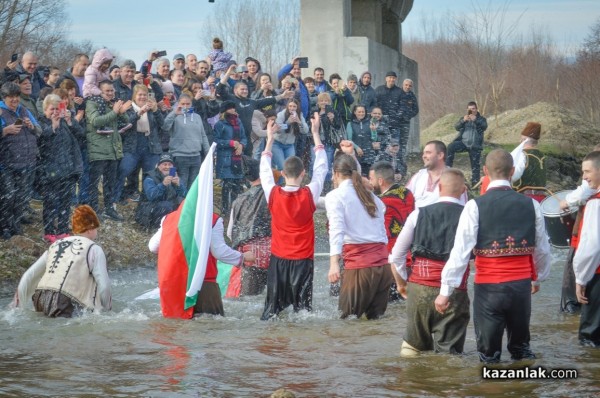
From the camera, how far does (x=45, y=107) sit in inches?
564

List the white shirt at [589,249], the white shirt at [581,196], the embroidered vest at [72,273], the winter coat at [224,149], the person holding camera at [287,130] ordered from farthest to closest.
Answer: the person holding camera at [287,130] < the winter coat at [224,149] < the embroidered vest at [72,273] < the white shirt at [581,196] < the white shirt at [589,249]

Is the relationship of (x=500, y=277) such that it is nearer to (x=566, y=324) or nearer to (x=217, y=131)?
(x=566, y=324)

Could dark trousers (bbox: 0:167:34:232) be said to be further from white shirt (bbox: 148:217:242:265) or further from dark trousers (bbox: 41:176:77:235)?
white shirt (bbox: 148:217:242:265)

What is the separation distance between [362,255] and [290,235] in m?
0.77

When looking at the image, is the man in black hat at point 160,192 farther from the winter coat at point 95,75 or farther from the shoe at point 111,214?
the winter coat at point 95,75

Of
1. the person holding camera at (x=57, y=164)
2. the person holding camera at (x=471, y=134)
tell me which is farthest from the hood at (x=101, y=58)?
the person holding camera at (x=471, y=134)

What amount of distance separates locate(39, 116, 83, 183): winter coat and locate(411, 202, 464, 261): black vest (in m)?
7.57

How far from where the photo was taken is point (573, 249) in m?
10.3

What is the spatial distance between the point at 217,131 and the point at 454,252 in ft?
31.9

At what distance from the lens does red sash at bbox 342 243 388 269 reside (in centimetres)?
1067

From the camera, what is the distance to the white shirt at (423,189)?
36.7 feet

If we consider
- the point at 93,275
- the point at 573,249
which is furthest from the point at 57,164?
the point at 573,249

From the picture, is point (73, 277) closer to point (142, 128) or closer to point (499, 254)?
point (499, 254)

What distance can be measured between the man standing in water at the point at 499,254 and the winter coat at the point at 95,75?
8.94 meters
